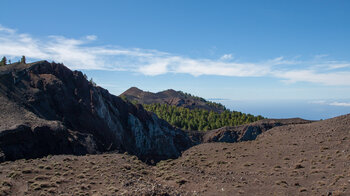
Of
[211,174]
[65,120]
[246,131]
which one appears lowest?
[211,174]

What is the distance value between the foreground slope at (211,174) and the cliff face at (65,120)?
6.10 meters

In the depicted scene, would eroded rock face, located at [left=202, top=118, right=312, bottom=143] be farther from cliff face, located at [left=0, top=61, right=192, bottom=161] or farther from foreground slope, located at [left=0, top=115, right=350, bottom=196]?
foreground slope, located at [left=0, top=115, right=350, bottom=196]

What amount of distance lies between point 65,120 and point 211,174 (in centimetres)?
3164

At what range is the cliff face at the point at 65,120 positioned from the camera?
3142 cm

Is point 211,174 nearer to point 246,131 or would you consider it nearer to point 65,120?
point 65,120

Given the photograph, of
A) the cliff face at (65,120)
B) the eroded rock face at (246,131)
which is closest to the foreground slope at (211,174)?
the cliff face at (65,120)

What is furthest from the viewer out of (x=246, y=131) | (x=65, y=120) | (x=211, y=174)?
(x=246, y=131)

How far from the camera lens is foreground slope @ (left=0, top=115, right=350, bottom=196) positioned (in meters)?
18.9

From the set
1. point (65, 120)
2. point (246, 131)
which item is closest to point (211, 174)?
point (65, 120)

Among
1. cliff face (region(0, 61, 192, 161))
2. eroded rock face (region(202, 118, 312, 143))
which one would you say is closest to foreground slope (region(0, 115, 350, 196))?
cliff face (region(0, 61, 192, 161))

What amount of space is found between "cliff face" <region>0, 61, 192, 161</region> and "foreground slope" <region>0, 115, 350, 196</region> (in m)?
6.10

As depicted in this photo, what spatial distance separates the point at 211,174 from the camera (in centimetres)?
2605

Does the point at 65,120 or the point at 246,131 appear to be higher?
the point at 65,120

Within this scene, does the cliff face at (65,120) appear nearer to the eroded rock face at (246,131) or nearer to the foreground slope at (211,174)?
the foreground slope at (211,174)
